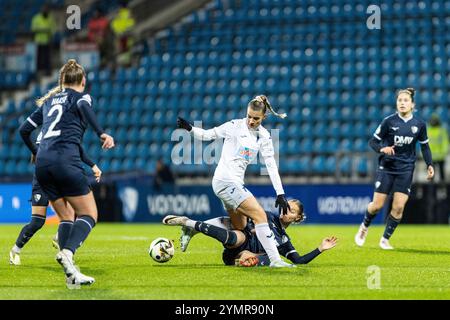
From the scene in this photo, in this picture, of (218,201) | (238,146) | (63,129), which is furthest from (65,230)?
(218,201)

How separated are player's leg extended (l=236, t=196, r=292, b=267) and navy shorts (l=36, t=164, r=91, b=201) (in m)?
2.18

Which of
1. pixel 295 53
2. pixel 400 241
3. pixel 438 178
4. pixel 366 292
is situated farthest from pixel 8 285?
pixel 295 53

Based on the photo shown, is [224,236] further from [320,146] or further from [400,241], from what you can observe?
[320,146]

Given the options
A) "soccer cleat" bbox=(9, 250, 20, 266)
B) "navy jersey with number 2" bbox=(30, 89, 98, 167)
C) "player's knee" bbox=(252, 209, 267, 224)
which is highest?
"navy jersey with number 2" bbox=(30, 89, 98, 167)

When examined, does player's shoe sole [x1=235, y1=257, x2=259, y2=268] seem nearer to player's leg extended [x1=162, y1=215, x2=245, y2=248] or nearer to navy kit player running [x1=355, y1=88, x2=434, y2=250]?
player's leg extended [x1=162, y1=215, x2=245, y2=248]

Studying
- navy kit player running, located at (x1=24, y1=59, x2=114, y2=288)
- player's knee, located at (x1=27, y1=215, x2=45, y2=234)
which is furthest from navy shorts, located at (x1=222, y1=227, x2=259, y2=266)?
navy kit player running, located at (x1=24, y1=59, x2=114, y2=288)

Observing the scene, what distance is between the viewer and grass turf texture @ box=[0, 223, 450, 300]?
823cm

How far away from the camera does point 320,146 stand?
25.0 metres

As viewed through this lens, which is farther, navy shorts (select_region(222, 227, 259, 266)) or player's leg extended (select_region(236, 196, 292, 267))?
navy shorts (select_region(222, 227, 259, 266))

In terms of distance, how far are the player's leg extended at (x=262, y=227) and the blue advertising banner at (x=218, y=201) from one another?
12.0 metres

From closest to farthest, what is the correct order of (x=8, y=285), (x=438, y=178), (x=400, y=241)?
1. (x=8, y=285)
2. (x=400, y=241)
3. (x=438, y=178)

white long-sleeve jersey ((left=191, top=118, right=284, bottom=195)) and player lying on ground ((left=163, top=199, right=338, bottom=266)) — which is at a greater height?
white long-sleeve jersey ((left=191, top=118, right=284, bottom=195))

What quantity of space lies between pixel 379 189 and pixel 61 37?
1757 centimetres

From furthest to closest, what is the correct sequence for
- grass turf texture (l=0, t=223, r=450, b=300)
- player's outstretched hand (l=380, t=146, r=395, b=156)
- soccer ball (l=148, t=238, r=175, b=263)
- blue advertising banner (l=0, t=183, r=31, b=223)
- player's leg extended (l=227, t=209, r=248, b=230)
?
1. blue advertising banner (l=0, t=183, r=31, b=223)
2. player's outstretched hand (l=380, t=146, r=395, b=156)
3. soccer ball (l=148, t=238, r=175, b=263)
4. player's leg extended (l=227, t=209, r=248, b=230)
5. grass turf texture (l=0, t=223, r=450, b=300)
